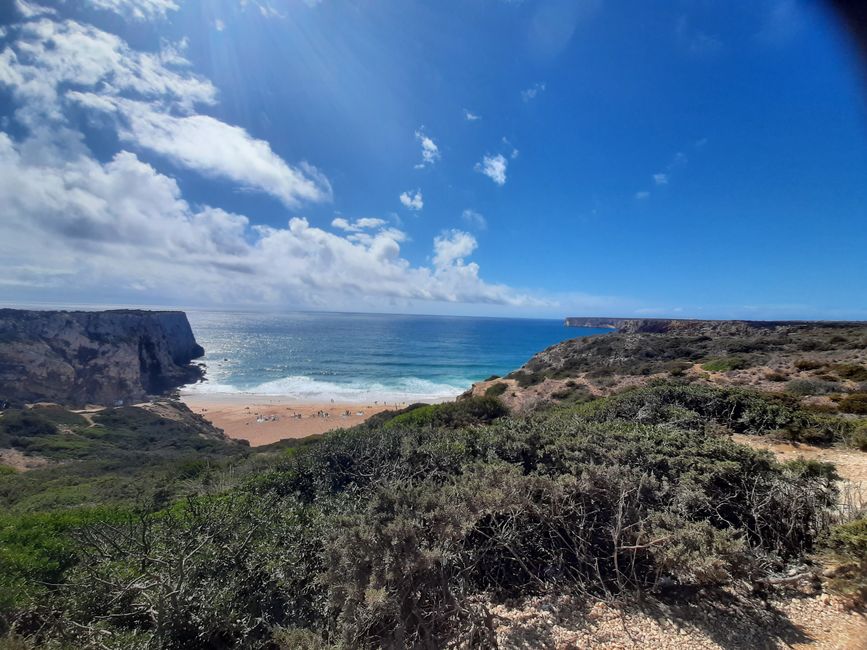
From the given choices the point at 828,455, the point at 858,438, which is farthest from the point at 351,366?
the point at 858,438

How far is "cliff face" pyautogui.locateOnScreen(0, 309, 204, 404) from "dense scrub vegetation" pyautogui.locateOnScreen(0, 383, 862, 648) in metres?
38.8

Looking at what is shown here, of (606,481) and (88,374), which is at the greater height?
(606,481)

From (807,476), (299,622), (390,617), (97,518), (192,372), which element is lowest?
(192,372)

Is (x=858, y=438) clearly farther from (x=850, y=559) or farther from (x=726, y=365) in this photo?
(x=726, y=365)

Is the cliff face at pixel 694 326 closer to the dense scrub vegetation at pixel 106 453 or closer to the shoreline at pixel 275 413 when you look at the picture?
the shoreline at pixel 275 413

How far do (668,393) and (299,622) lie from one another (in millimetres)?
10028

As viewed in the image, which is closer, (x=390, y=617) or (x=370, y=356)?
(x=390, y=617)

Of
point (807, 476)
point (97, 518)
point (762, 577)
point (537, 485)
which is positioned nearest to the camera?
point (762, 577)

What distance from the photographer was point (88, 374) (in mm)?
33812

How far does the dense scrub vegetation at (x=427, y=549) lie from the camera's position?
2.54m

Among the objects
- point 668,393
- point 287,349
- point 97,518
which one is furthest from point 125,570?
point 287,349

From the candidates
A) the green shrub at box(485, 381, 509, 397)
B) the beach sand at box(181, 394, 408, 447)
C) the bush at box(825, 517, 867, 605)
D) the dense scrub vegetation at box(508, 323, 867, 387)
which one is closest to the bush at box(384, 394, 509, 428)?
the green shrub at box(485, 381, 509, 397)

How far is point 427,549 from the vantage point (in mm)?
2730

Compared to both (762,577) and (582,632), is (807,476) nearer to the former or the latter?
(762,577)
